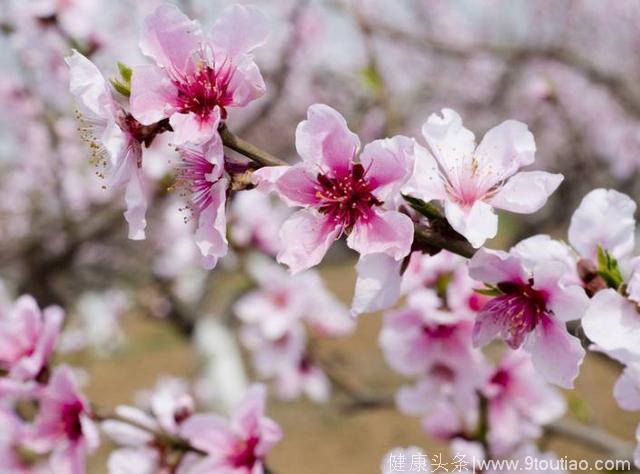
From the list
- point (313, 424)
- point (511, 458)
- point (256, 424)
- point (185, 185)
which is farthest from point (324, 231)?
point (313, 424)

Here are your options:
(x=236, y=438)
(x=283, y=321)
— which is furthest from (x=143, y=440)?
(x=283, y=321)

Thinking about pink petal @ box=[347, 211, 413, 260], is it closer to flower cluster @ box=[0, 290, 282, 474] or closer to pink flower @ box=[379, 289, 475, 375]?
flower cluster @ box=[0, 290, 282, 474]

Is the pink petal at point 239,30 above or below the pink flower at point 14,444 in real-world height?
above

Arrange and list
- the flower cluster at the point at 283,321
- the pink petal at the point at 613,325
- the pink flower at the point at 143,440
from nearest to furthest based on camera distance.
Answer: the pink petal at the point at 613,325
the pink flower at the point at 143,440
the flower cluster at the point at 283,321

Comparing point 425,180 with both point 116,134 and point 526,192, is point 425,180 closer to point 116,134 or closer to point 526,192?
point 526,192

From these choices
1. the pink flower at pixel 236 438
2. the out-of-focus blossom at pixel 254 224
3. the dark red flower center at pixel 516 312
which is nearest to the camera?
the dark red flower center at pixel 516 312

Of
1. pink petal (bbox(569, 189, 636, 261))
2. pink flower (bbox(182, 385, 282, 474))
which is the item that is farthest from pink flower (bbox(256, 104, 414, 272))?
pink flower (bbox(182, 385, 282, 474))

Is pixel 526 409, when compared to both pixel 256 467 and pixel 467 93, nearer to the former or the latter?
pixel 256 467

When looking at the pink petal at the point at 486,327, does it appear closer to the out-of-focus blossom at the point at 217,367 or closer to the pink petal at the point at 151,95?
the pink petal at the point at 151,95

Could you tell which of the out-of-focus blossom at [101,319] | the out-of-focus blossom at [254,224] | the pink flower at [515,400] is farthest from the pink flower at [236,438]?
the out-of-focus blossom at [101,319]
